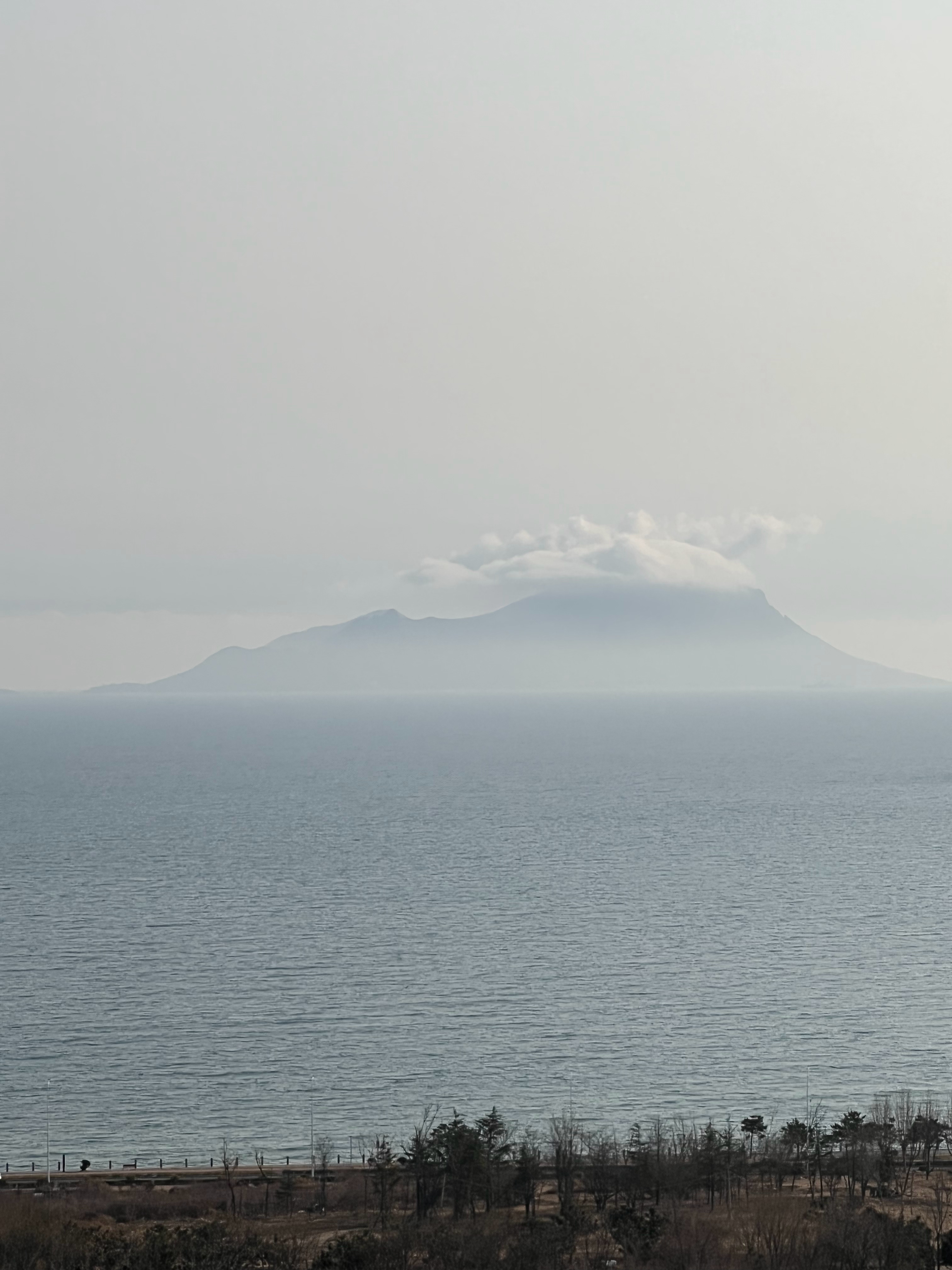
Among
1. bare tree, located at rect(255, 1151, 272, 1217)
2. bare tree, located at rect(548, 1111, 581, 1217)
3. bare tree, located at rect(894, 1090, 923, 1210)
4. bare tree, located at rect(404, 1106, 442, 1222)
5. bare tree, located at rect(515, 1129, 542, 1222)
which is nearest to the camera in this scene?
bare tree, located at rect(515, 1129, 542, 1222)

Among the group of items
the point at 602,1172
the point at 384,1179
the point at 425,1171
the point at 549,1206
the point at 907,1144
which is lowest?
the point at 549,1206

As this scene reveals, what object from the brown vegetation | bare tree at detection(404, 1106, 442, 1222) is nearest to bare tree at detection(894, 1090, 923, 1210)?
the brown vegetation

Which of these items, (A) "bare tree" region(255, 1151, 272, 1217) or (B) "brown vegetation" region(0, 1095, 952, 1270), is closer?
(B) "brown vegetation" region(0, 1095, 952, 1270)

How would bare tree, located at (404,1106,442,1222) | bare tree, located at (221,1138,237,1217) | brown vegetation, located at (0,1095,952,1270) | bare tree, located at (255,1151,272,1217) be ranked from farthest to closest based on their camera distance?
1. bare tree, located at (255,1151,272,1217)
2. bare tree, located at (221,1138,237,1217)
3. bare tree, located at (404,1106,442,1222)
4. brown vegetation, located at (0,1095,952,1270)

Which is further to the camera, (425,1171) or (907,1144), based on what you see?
(907,1144)

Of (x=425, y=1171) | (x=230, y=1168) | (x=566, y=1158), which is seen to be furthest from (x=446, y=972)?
(x=425, y=1171)

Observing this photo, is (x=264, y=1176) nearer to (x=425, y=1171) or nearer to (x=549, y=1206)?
(x=425, y=1171)

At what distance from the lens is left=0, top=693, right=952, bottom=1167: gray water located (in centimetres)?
4838

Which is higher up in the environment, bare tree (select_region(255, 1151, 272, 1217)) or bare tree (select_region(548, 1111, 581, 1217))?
bare tree (select_region(548, 1111, 581, 1217))

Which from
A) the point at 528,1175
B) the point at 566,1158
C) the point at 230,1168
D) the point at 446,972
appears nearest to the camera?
the point at 528,1175

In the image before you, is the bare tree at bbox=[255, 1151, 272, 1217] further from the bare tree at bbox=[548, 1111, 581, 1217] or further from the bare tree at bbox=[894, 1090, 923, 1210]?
the bare tree at bbox=[894, 1090, 923, 1210]

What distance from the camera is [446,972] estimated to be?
212 ft

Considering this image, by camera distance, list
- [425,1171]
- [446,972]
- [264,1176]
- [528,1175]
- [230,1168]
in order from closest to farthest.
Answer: [528,1175] < [425,1171] < [264,1176] < [230,1168] < [446,972]

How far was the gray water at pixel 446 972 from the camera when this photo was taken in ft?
159
